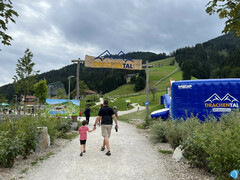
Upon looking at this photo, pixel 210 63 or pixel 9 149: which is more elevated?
pixel 210 63

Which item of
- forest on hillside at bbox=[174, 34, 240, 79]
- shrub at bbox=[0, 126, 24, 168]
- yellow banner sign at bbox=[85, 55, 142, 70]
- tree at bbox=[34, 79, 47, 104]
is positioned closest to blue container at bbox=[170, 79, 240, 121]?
yellow banner sign at bbox=[85, 55, 142, 70]

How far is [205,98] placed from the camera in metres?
12.2

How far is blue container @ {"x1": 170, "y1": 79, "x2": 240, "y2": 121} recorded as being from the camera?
12.0m

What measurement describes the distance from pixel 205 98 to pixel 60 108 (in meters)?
9.47

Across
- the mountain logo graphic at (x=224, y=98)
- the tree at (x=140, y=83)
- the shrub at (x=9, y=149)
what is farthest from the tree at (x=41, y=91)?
the tree at (x=140, y=83)

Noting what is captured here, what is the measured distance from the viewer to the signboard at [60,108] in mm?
13977

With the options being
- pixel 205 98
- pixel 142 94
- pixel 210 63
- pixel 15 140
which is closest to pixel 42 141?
pixel 15 140

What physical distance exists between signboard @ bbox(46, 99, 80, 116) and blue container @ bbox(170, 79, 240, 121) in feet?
22.4

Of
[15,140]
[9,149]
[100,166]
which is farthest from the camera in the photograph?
[100,166]

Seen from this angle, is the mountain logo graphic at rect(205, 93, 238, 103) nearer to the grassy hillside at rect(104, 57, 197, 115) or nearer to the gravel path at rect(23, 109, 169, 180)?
the grassy hillside at rect(104, 57, 197, 115)

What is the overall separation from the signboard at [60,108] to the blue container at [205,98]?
22.4ft

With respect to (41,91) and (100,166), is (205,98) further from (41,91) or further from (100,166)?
(41,91)

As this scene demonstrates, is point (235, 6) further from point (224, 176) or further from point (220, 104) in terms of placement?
point (220, 104)

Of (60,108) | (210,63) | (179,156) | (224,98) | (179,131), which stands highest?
(210,63)
